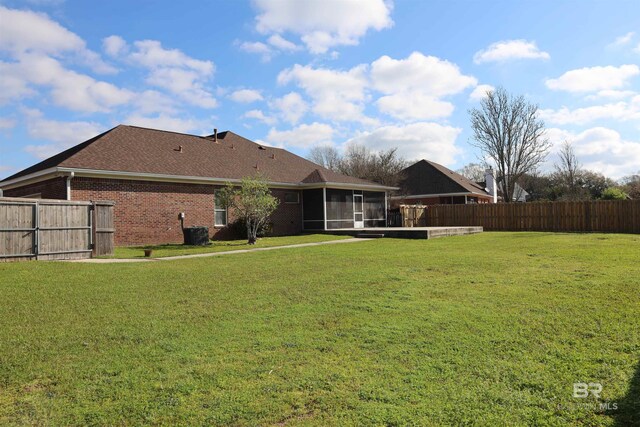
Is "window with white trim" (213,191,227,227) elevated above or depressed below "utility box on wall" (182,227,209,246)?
above

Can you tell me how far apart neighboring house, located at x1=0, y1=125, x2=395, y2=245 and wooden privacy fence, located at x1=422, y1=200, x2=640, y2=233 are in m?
5.29

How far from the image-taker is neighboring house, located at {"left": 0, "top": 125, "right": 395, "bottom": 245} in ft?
54.0

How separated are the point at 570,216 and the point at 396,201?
17.2m

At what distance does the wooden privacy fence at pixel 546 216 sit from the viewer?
2270 centimetres

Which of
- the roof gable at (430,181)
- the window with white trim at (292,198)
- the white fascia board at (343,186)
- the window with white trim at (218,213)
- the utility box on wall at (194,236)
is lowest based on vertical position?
the utility box on wall at (194,236)

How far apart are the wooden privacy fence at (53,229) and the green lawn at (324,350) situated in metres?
3.58

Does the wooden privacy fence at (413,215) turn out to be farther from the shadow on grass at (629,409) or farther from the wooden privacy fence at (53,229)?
the shadow on grass at (629,409)

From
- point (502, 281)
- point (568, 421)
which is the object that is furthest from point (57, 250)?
point (568, 421)

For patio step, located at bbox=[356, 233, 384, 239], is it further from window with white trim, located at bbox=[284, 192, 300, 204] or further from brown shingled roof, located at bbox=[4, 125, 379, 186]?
window with white trim, located at bbox=[284, 192, 300, 204]

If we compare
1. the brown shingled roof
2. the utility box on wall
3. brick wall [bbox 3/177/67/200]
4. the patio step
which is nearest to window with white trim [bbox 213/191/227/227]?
the brown shingled roof

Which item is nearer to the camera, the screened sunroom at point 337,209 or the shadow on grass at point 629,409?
the shadow on grass at point 629,409

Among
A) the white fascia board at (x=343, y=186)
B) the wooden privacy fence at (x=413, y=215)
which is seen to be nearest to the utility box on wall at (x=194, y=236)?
the white fascia board at (x=343, y=186)

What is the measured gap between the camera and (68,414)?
323 centimetres

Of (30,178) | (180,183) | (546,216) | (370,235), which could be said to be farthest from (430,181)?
(30,178)
